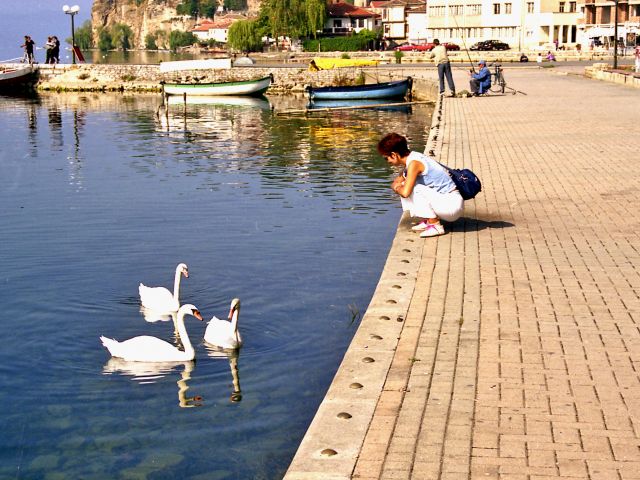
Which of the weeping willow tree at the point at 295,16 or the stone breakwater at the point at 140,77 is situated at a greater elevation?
the weeping willow tree at the point at 295,16

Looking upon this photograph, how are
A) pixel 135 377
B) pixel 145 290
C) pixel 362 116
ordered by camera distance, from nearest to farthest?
pixel 135 377 → pixel 145 290 → pixel 362 116

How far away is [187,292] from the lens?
11.2 metres

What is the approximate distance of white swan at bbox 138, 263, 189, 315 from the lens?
10.2 metres

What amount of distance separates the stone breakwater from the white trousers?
44.2 meters

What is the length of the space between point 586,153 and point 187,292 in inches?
358

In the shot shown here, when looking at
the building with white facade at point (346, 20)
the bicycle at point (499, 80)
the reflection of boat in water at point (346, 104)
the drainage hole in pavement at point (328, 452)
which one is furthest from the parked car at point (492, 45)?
the drainage hole in pavement at point (328, 452)

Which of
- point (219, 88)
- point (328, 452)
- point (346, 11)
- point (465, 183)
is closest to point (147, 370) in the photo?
point (328, 452)

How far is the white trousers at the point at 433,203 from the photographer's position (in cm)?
1101

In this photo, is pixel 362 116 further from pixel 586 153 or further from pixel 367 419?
pixel 367 419

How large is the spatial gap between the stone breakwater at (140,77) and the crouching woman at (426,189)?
145 feet

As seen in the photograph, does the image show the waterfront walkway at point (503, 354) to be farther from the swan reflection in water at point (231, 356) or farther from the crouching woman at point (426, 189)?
the swan reflection in water at point (231, 356)

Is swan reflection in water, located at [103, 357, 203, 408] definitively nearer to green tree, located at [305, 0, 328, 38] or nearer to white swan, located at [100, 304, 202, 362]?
white swan, located at [100, 304, 202, 362]

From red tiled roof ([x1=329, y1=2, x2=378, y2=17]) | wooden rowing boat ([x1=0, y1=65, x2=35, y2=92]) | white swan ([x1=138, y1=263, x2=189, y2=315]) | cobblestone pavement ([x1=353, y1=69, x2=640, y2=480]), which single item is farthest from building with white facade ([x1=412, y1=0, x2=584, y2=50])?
white swan ([x1=138, y1=263, x2=189, y2=315])

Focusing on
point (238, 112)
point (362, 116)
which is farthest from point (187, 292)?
point (238, 112)
